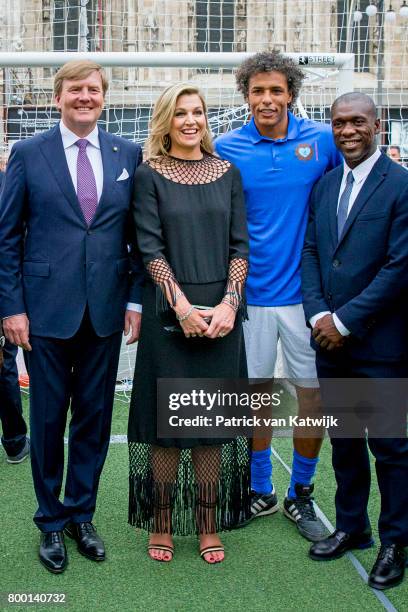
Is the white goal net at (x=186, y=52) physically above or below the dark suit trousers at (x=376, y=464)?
above

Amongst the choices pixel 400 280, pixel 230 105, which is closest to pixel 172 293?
pixel 400 280

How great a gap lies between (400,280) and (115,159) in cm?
122

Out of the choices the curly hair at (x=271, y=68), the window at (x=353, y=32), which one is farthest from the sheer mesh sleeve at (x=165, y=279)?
the window at (x=353, y=32)

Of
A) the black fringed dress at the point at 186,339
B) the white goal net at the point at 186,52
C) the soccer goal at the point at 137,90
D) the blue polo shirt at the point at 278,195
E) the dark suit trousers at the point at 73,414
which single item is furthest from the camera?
the white goal net at the point at 186,52

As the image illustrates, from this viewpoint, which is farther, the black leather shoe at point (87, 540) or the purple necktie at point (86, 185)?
the black leather shoe at point (87, 540)

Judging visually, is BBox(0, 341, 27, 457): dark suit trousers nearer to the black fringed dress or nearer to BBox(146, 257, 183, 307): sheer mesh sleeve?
the black fringed dress

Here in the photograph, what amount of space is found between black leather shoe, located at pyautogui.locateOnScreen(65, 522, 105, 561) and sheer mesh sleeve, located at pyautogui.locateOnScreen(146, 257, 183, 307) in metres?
1.06

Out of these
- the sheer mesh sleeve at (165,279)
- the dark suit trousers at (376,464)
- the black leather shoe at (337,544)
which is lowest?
the black leather shoe at (337,544)

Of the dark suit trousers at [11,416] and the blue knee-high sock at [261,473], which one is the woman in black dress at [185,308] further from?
the dark suit trousers at [11,416]

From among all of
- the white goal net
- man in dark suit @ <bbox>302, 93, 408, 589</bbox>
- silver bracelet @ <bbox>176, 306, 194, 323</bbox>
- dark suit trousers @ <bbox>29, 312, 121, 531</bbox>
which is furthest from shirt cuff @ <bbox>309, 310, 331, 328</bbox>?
the white goal net

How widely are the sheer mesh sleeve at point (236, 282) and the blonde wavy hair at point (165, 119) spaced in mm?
499

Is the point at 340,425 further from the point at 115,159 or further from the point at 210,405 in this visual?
the point at 115,159

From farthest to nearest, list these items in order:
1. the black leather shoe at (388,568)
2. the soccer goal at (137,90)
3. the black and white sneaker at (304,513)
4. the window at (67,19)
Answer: the window at (67,19)
the soccer goal at (137,90)
the black and white sneaker at (304,513)
the black leather shoe at (388,568)

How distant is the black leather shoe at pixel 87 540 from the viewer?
319 cm
